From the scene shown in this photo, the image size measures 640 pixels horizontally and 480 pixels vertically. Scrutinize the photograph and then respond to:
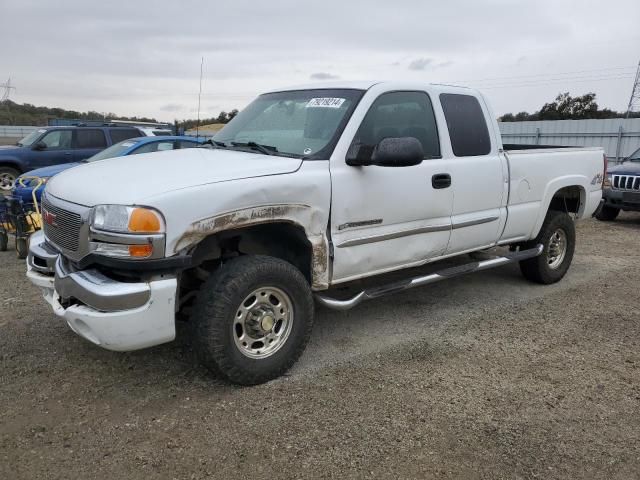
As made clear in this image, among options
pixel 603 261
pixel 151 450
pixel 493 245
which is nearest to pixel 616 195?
pixel 603 261

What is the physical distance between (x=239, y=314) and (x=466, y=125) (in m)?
2.67

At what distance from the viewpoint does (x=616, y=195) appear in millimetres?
10125

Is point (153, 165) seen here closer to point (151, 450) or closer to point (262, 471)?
point (151, 450)

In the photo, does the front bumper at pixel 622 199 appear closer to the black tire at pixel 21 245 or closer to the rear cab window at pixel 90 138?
the black tire at pixel 21 245

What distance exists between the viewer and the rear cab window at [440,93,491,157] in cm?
461

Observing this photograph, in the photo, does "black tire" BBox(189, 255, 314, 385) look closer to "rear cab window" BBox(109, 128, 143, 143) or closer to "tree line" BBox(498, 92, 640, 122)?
"rear cab window" BBox(109, 128, 143, 143)

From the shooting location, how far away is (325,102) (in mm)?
4164

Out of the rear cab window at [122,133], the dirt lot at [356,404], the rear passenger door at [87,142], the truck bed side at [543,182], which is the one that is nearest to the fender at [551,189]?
the truck bed side at [543,182]

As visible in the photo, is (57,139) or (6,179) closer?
(57,139)

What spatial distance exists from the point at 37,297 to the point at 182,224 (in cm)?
300

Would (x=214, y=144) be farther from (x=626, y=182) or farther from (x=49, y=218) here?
(x=626, y=182)

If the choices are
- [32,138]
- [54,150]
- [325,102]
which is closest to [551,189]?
[325,102]

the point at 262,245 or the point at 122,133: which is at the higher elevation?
the point at 122,133

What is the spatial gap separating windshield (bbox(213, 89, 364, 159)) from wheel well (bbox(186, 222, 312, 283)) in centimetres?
55
